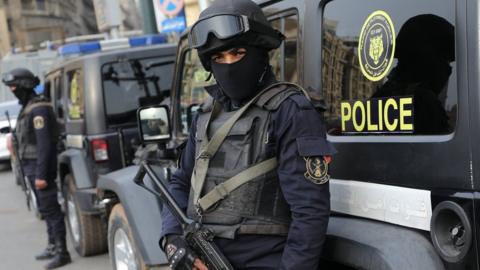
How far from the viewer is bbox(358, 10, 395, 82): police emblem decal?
5.71 ft

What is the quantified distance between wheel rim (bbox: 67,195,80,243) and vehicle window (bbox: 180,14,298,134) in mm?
2380

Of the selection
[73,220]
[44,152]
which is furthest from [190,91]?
[73,220]

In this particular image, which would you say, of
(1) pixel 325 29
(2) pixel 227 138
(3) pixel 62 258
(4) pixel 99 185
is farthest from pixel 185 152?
(3) pixel 62 258

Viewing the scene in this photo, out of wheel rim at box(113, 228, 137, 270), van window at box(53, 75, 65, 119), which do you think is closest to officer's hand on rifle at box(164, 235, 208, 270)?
wheel rim at box(113, 228, 137, 270)

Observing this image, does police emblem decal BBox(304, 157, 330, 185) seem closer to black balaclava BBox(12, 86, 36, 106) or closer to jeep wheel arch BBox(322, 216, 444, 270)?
jeep wheel arch BBox(322, 216, 444, 270)

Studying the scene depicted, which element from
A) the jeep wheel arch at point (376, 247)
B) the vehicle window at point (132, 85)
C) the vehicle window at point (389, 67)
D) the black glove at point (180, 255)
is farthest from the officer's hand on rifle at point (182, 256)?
the vehicle window at point (132, 85)

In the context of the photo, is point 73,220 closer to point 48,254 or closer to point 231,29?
point 48,254

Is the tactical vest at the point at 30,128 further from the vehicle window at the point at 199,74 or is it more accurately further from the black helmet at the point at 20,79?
the vehicle window at the point at 199,74

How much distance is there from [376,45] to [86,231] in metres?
4.06

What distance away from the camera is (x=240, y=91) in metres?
1.89

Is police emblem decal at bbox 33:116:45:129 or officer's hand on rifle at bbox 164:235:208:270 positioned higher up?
police emblem decal at bbox 33:116:45:129

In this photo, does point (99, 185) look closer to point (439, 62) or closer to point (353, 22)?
point (353, 22)

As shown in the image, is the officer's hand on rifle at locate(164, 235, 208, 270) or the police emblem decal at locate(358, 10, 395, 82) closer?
the police emblem decal at locate(358, 10, 395, 82)

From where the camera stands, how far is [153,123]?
11.5 ft
